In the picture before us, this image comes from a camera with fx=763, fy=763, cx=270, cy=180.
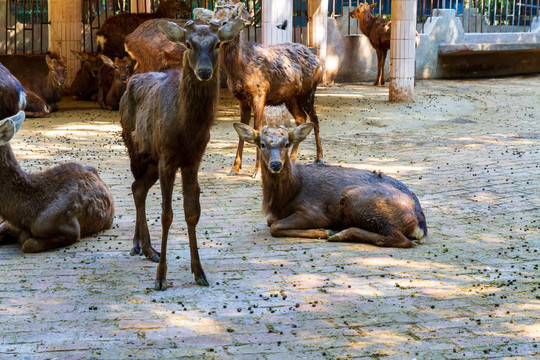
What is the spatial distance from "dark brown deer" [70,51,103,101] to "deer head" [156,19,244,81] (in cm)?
1164

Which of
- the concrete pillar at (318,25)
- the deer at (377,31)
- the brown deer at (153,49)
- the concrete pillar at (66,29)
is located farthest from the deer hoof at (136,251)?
the deer at (377,31)

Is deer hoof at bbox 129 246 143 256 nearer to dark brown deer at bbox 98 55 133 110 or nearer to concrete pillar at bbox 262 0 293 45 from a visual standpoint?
concrete pillar at bbox 262 0 293 45

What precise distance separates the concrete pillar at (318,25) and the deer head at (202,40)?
13.8 m

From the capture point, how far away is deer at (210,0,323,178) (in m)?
10.4

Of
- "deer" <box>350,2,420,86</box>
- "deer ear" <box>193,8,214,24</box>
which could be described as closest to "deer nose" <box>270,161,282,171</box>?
"deer ear" <box>193,8,214,24</box>

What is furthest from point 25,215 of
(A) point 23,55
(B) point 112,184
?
(A) point 23,55

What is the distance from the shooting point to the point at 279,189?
7.60 meters

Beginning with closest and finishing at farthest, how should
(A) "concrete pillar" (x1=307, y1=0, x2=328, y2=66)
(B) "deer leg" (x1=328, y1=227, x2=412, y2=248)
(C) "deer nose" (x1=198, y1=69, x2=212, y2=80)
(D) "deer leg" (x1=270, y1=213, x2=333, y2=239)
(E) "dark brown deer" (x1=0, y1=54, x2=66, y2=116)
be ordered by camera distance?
(C) "deer nose" (x1=198, y1=69, x2=212, y2=80), (B) "deer leg" (x1=328, y1=227, x2=412, y2=248), (D) "deer leg" (x1=270, y1=213, x2=333, y2=239), (E) "dark brown deer" (x1=0, y1=54, x2=66, y2=116), (A) "concrete pillar" (x1=307, y1=0, x2=328, y2=66)

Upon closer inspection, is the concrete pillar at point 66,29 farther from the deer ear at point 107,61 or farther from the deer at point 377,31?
the deer at point 377,31

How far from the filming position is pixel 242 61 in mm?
10438

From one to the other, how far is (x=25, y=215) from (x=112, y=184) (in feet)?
9.04

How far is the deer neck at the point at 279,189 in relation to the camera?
7598 millimetres

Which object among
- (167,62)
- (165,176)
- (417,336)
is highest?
(167,62)

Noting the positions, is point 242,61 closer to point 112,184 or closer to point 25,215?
point 112,184
